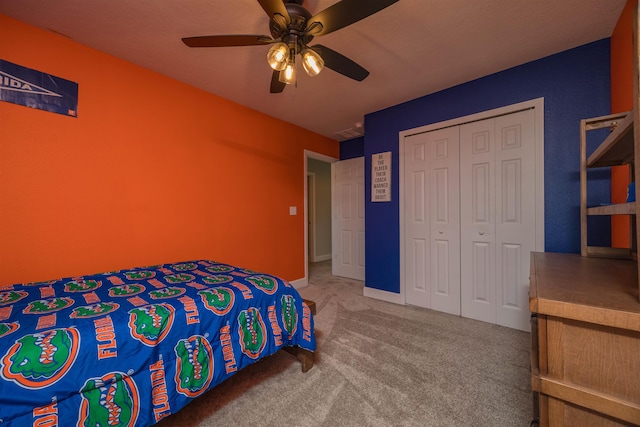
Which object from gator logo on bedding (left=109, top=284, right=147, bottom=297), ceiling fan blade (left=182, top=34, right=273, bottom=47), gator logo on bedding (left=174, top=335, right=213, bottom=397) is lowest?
gator logo on bedding (left=174, top=335, right=213, bottom=397)

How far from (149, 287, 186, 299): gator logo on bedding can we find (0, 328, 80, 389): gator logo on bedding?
16.4 inches

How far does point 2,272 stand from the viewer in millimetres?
1726

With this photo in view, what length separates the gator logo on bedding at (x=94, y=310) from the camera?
111 cm

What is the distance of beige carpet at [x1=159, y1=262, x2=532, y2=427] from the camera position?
135cm

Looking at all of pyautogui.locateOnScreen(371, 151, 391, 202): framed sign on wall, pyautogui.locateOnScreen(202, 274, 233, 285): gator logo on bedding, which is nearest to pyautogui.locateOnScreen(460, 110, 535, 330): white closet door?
pyautogui.locateOnScreen(371, 151, 391, 202): framed sign on wall

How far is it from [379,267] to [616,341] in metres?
2.77

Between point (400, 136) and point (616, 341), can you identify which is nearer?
point (616, 341)

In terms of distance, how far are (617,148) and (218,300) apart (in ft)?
7.89

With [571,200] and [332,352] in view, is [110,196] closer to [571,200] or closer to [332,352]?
[332,352]

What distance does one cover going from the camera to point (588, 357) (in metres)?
0.64

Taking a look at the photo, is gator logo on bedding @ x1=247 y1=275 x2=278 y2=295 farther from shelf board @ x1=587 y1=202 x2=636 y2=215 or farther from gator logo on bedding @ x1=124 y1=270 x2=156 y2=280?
shelf board @ x1=587 y1=202 x2=636 y2=215

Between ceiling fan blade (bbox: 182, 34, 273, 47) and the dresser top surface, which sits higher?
ceiling fan blade (bbox: 182, 34, 273, 47)

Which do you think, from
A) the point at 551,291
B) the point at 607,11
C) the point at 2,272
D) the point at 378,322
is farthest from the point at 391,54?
the point at 2,272

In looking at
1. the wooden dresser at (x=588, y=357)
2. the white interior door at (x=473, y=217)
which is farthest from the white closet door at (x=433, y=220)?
the wooden dresser at (x=588, y=357)
